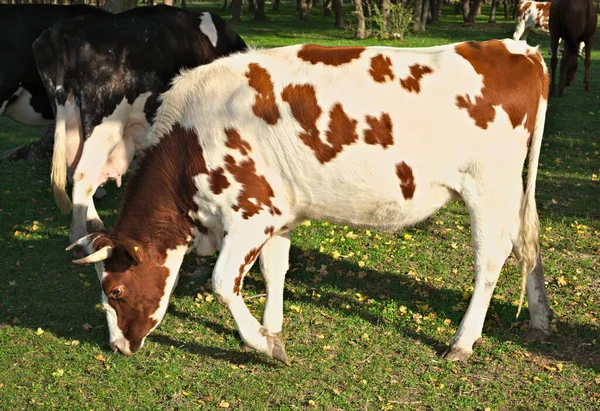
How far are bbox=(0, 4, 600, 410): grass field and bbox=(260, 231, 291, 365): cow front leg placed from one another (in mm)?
240

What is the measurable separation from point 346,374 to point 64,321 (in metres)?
2.55

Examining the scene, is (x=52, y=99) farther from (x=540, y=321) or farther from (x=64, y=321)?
(x=540, y=321)

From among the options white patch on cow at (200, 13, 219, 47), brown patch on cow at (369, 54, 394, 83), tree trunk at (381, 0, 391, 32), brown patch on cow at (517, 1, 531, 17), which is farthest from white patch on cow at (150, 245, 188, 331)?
brown patch on cow at (517, 1, 531, 17)

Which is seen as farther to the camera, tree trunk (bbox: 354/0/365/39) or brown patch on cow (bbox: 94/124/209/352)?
tree trunk (bbox: 354/0/365/39)

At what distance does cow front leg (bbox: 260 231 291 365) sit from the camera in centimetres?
603

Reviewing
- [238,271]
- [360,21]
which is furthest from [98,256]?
[360,21]

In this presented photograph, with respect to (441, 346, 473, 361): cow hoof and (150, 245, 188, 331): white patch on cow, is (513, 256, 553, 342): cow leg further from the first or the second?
(150, 245, 188, 331): white patch on cow

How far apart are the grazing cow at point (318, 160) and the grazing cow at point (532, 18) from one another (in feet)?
83.5

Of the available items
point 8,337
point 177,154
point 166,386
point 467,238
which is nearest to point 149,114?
point 177,154

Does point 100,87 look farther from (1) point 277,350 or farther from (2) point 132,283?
(1) point 277,350

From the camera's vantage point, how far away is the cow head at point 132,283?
5488 mm

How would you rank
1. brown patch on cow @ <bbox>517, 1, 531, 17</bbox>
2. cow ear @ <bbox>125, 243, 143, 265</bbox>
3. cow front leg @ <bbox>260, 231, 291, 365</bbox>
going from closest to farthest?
cow ear @ <bbox>125, 243, 143, 265</bbox>
cow front leg @ <bbox>260, 231, 291, 365</bbox>
brown patch on cow @ <bbox>517, 1, 531, 17</bbox>

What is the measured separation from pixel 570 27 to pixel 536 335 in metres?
13.2

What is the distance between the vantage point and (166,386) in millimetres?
5410
